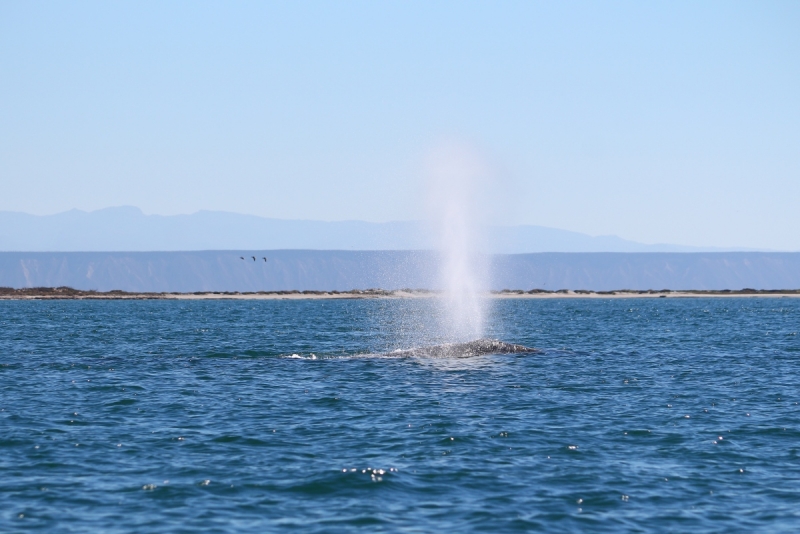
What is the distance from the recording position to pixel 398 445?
2458 cm

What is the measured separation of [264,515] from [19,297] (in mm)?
187564

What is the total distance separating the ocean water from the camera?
709 inches

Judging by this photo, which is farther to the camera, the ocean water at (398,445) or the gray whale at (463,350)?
the gray whale at (463,350)

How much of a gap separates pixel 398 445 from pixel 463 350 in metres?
26.3

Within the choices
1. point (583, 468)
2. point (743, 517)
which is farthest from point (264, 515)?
point (743, 517)

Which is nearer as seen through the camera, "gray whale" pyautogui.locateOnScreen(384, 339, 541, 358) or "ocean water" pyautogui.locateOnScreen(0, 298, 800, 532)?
"ocean water" pyautogui.locateOnScreen(0, 298, 800, 532)

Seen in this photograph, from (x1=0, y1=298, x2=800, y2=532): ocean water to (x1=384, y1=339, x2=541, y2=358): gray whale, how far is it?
177 cm

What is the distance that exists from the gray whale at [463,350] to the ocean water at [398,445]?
69.8 inches

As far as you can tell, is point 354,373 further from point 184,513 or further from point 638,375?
point 184,513

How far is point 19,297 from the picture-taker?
7426 inches

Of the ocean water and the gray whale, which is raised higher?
the gray whale

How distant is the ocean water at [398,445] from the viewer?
18000mm

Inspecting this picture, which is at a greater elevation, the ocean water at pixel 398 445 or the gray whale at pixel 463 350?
the gray whale at pixel 463 350

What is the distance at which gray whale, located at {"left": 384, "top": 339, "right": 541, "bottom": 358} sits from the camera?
163ft
